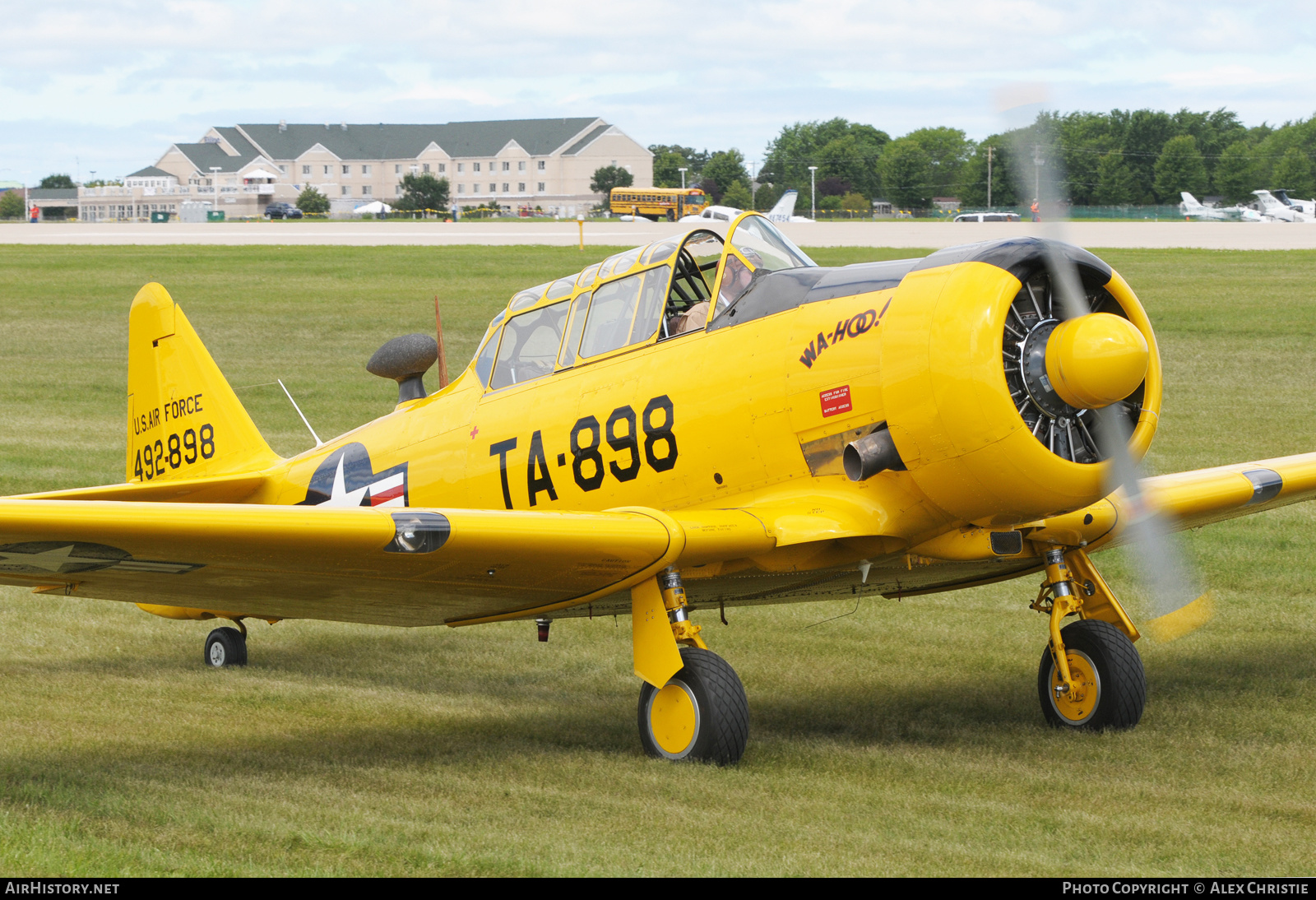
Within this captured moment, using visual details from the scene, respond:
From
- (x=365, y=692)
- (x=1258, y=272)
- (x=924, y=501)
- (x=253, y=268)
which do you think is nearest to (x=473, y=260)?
(x=253, y=268)

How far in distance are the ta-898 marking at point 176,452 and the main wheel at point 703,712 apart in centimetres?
485

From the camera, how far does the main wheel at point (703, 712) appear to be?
6996mm

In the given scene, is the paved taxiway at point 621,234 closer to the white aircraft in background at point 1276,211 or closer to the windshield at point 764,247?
the white aircraft in background at point 1276,211

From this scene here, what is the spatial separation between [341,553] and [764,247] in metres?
2.85

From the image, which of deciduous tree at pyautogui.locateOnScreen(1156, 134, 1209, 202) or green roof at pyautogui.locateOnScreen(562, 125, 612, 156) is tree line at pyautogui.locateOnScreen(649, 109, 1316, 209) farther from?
green roof at pyautogui.locateOnScreen(562, 125, 612, 156)

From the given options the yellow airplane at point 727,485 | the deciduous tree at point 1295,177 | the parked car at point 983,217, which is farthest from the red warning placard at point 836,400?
the deciduous tree at point 1295,177

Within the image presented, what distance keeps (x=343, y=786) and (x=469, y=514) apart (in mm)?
1481

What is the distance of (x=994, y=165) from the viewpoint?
66750 mm

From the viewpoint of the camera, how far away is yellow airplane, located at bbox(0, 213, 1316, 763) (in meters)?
6.47

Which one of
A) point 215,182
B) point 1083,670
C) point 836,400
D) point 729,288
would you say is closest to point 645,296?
point 729,288

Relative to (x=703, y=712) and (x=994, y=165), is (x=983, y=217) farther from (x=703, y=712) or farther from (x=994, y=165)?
(x=703, y=712)

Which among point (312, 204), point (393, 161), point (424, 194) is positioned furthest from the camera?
point (393, 161)
